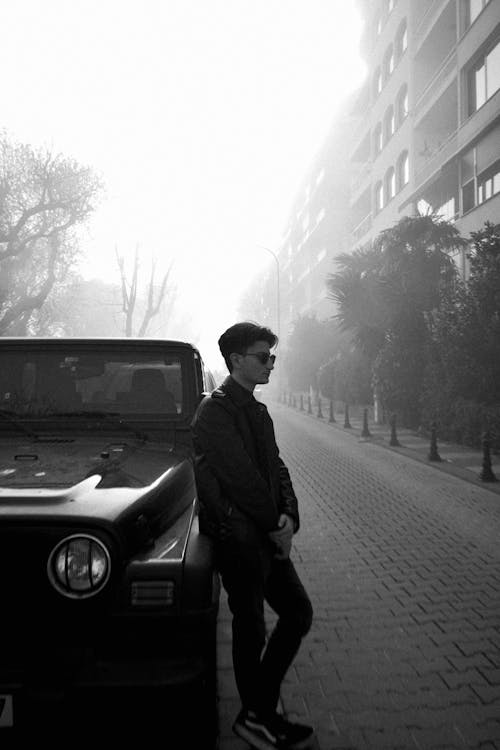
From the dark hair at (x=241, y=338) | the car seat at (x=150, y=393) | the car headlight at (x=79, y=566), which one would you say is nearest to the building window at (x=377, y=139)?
the car seat at (x=150, y=393)

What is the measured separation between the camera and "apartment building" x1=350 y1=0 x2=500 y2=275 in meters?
19.9

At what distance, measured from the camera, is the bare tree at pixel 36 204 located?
30.6 metres

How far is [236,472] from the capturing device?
8.37 feet

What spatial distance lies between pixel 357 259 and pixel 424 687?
1834 centimetres

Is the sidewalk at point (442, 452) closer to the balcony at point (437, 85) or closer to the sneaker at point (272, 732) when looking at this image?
the sneaker at point (272, 732)

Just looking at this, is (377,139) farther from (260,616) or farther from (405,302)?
(260,616)

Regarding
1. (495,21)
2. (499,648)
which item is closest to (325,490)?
(499,648)

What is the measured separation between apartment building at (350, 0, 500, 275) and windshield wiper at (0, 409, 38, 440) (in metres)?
17.7

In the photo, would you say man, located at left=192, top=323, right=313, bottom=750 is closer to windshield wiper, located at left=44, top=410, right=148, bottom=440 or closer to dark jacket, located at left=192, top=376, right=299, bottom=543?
dark jacket, located at left=192, top=376, right=299, bottom=543

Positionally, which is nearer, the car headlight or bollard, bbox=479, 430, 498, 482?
the car headlight

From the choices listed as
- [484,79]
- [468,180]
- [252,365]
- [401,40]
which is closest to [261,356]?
[252,365]

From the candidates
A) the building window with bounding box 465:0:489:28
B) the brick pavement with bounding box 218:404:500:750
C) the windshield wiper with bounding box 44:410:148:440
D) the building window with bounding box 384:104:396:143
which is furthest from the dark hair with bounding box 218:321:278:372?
the building window with bounding box 384:104:396:143

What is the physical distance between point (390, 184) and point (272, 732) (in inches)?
1229

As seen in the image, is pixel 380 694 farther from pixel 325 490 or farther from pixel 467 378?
pixel 467 378
